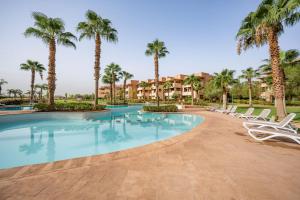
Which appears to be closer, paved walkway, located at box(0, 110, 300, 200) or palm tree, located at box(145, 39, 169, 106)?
paved walkway, located at box(0, 110, 300, 200)

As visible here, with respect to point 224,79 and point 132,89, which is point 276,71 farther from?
point 132,89

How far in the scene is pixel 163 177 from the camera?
271 cm

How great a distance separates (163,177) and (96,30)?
1892cm

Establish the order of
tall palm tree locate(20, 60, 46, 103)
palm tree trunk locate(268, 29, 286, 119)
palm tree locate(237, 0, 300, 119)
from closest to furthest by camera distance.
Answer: palm tree locate(237, 0, 300, 119) < palm tree trunk locate(268, 29, 286, 119) < tall palm tree locate(20, 60, 46, 103)

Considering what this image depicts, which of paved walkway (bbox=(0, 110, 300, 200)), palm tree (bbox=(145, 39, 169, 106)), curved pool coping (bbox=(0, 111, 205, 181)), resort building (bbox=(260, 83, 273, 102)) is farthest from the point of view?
resort building (bbox=(260, 83, 273, 102))

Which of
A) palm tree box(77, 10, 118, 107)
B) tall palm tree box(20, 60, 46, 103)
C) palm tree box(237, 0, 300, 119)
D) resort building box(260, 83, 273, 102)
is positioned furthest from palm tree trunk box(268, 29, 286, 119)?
resort building box(260, 83, 273, 102)

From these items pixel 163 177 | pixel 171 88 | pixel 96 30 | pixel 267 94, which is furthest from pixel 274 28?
pixel 267 94

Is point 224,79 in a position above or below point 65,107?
above

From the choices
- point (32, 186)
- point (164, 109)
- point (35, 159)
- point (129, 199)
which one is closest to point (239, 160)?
point (129, 199)

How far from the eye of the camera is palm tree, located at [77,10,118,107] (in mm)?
16359

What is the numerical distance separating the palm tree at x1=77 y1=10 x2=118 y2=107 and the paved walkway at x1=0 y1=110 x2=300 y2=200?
15180 millimetres

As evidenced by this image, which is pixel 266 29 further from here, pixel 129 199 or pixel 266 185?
pixel 129 199

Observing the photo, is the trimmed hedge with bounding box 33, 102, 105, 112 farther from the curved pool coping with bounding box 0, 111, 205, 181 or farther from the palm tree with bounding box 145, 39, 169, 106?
the curved pool coping with bounding box 0, 111, 205, 181

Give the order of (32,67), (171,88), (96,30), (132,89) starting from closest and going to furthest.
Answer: (96,30), (32,67), (171,88), (132,89)
